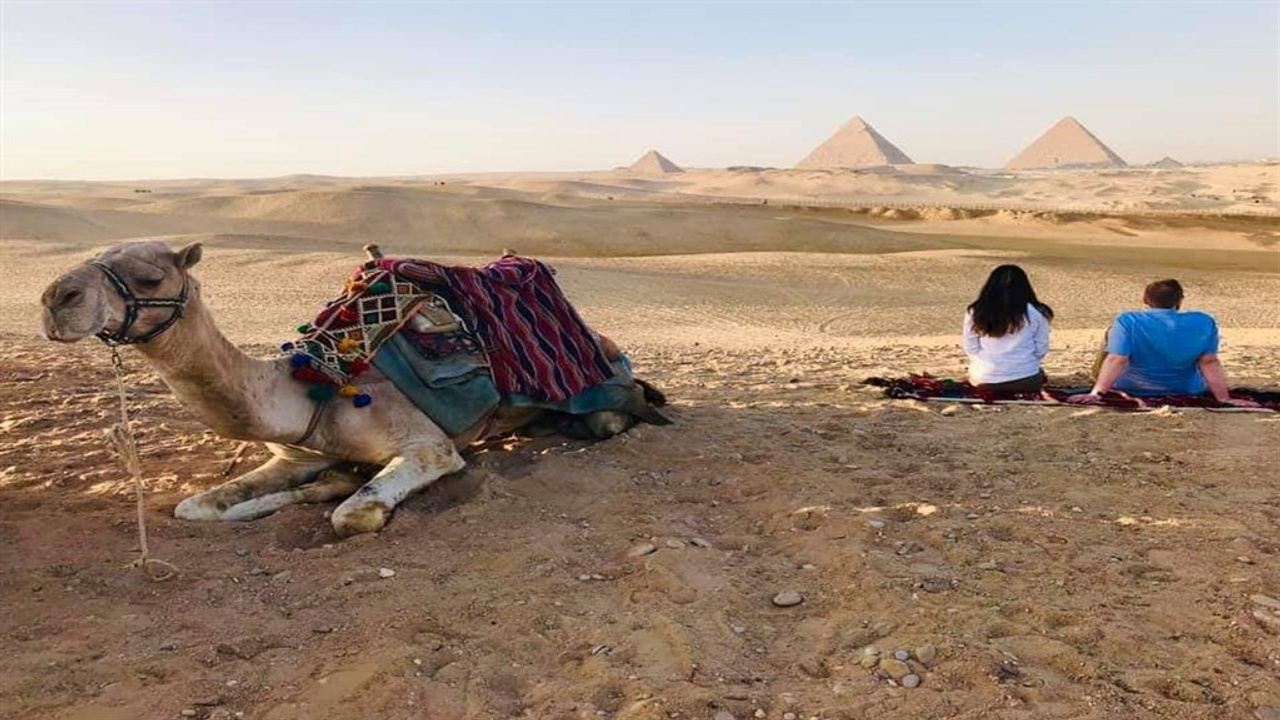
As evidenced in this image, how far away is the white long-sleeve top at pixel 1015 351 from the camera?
7.06m

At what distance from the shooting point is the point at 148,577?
3920mm

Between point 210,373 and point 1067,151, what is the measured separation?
7689 inches

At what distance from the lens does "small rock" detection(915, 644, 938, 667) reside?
10.5 feet

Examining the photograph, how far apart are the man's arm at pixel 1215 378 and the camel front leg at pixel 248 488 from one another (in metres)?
5.54

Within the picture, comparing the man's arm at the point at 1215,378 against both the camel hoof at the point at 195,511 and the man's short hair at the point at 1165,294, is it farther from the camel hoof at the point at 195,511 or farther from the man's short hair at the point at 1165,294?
the camel hoof at the point at 195,511

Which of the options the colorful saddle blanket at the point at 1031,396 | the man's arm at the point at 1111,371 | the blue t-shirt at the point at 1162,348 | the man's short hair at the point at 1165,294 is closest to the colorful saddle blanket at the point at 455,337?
the colorful saddle blanket at the point at 1031,396

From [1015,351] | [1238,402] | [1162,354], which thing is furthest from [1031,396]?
[1238,402]

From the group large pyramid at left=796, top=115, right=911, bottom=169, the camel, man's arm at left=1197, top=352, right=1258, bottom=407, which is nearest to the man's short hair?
man's arm at left=1197, top=352, right=1258, bottom=407

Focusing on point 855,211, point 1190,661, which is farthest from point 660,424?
point 855,211

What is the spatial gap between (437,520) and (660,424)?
6.46 feet

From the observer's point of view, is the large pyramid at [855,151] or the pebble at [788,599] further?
the large pyramid at [855,151]

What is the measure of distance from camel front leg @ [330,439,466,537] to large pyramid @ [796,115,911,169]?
561 feet

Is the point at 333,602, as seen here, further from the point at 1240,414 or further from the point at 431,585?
the point at 1240,414

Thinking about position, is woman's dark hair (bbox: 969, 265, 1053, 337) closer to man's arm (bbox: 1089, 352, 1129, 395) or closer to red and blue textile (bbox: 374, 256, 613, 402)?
man's arm (bbox: 1089, 352, 1129, 395)
